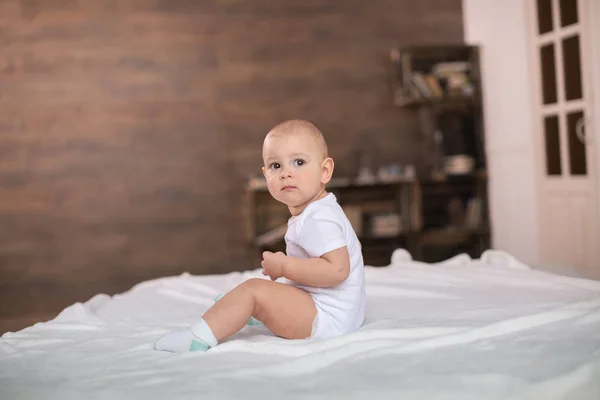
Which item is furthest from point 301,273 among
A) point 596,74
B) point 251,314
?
point 596,74

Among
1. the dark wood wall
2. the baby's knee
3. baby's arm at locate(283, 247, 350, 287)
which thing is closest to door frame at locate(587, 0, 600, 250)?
the dark wood wall

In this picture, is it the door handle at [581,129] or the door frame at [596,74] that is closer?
the door frame at [596,74]

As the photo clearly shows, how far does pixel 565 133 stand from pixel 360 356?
11.2 feet

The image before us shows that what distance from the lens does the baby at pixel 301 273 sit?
4.80 ft

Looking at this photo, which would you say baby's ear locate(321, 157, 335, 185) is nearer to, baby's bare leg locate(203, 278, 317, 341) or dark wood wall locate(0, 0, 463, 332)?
baby's bare leg locate(203, 278, 317, 341)

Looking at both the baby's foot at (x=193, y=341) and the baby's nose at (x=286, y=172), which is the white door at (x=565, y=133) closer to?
the baby's nose at (x=286, y=172)

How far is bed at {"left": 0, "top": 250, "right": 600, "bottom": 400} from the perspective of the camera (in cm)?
114

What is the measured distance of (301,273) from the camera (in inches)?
59.4

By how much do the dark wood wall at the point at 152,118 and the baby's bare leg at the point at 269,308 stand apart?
12.0ft

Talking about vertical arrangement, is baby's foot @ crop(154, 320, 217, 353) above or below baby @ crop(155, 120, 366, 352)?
below

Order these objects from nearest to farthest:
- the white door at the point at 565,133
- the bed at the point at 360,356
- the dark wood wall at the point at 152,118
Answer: the bed at the point at 360,356 < the white door at the point at 565,133 < the dark wood wall at the point at 152,118

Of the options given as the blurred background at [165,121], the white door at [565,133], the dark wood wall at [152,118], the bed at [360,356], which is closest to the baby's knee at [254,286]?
the bed at [360,356]

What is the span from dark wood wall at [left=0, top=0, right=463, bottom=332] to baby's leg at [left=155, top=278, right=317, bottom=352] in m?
3.66

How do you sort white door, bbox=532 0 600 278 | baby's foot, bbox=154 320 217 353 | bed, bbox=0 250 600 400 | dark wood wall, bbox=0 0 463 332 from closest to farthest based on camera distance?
bed, bbox=0 250 600 400 < baby's foot, bbox=154 320 217 353 < white door, bbox=532 0 600 278 < dark wood wall, bbox=0 0 463 332
